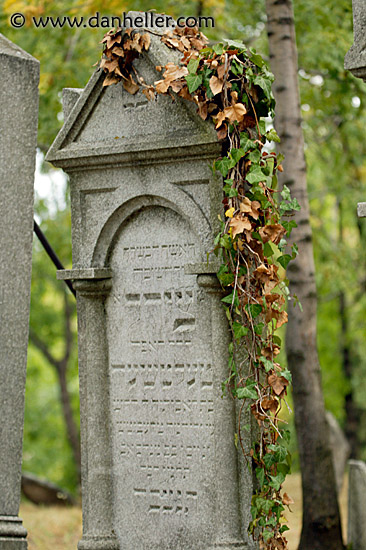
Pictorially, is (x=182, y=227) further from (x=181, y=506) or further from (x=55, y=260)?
(x=181, y=506)

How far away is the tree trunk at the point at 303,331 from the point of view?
6.43 meters

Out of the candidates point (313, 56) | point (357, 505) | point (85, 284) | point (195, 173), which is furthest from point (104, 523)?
point (313, 56)

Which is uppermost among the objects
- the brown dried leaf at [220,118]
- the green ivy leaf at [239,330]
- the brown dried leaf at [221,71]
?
the brown dried leaf at [221,71]

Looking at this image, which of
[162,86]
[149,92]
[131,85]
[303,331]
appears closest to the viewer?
[162,86]

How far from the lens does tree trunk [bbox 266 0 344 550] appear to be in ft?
21.1

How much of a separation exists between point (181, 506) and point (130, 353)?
3.03 feet

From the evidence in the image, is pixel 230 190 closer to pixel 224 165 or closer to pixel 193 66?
pixel 224 165

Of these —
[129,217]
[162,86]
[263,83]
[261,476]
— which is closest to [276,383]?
[261,476]

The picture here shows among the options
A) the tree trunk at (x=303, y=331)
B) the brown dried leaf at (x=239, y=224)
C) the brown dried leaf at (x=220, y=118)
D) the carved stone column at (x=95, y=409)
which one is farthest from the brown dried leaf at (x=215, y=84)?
the tree trunk at (x=303, y=331)

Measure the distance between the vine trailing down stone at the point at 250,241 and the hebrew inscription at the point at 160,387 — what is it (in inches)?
11.2

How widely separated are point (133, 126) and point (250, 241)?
1.02 metres

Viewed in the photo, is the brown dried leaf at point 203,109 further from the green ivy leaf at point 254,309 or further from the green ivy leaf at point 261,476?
the green ivy leaf at point 261,476
